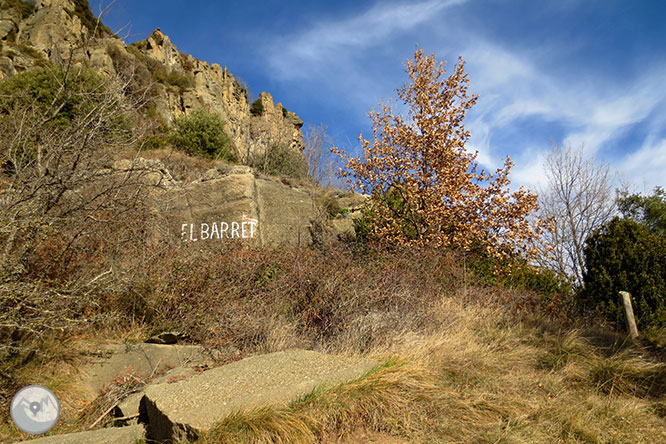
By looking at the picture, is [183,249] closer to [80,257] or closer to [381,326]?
[80,257]

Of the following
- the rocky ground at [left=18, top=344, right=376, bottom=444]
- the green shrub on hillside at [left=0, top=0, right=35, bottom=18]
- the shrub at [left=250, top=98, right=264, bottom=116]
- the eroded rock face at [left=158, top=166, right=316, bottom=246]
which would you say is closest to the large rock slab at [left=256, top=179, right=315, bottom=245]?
the eroded rock face at [left=158, top=166, right=316, bottom=246]

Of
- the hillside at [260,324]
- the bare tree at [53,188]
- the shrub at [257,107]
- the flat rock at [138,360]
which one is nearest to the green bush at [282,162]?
the hillside at [260,324]

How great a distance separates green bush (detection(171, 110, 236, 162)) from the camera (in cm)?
1481

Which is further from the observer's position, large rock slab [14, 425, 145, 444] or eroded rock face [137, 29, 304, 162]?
eroded rock face [137, 29, 304, 162]

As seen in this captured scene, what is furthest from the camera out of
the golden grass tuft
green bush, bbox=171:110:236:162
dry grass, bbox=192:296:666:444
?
green bush, bbox=171:110:236:162

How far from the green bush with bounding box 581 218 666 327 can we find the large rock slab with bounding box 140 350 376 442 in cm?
510

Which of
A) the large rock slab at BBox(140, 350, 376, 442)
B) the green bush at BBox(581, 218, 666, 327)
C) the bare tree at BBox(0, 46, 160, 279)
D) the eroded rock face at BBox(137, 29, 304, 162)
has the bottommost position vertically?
the large rock slab at BBox(140, 350, 376, 442)

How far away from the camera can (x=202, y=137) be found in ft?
49.9

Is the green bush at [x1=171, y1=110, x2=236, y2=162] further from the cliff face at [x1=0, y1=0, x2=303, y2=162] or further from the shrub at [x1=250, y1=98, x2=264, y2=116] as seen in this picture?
the shrub at [x1=250, y1=98, x2=264, y2=116]

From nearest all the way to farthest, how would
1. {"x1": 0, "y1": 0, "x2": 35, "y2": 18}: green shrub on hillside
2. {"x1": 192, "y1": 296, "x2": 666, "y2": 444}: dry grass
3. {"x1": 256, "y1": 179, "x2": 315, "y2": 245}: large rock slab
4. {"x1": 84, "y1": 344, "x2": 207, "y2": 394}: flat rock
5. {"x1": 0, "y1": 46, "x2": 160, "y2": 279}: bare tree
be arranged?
{"x1": 192, "y1": 296, "x2": 666, "y2": 444}: dry grass < {"x1": 0, "y1": 46, "x2": 160, "y2": 279}: bare tree < {"x1": 84, "y1": 344, "x2": 207, "y2": 394}: flat rock < {"x1": 256, "y1": 179, "x2": 315, "y2": 245}: large rock slab < {"x1": 0, "y1": 0, "x2": 35, "y2": 18}: green shrub on hillside

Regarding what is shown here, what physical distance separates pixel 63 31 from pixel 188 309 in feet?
90.4

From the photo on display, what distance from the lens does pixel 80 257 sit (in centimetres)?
486

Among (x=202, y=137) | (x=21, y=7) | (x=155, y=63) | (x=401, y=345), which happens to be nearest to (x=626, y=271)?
(x=401, y=345)
